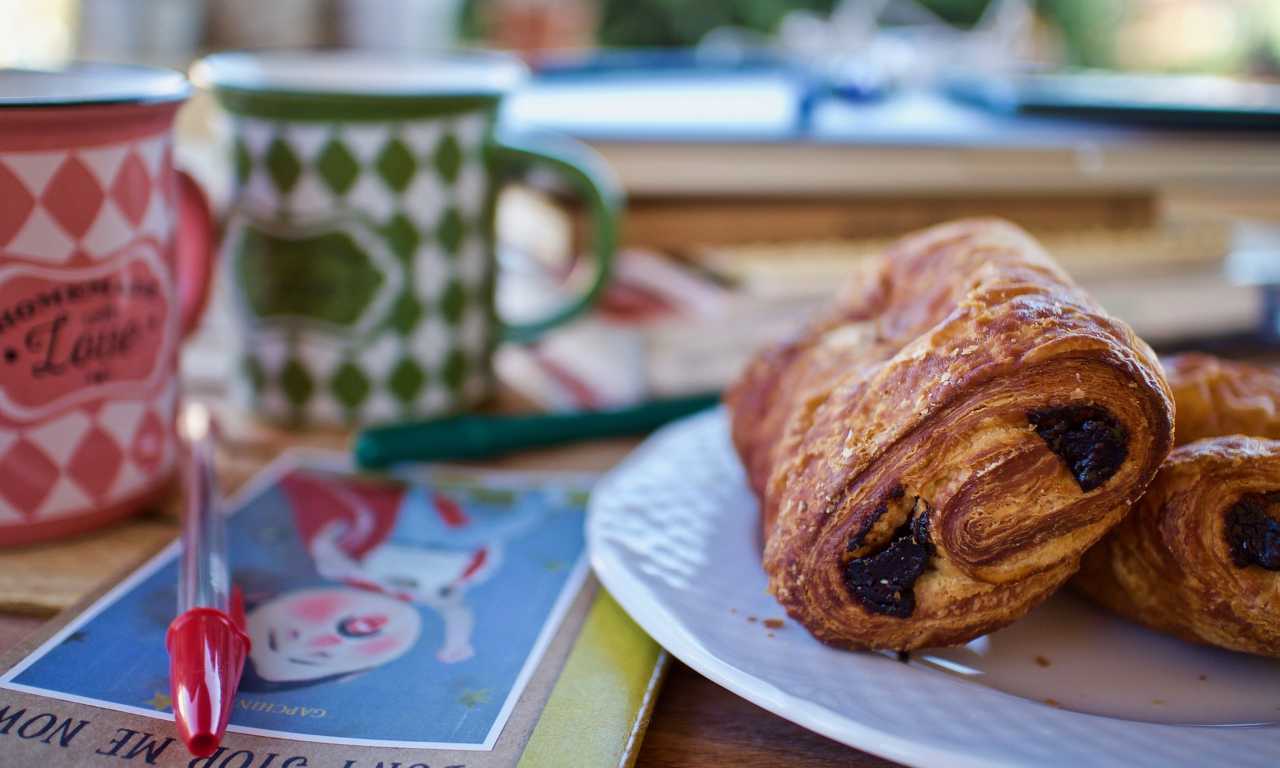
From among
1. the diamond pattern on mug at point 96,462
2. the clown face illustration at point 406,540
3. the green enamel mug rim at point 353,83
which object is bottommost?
the clown face illustration at point 406,540

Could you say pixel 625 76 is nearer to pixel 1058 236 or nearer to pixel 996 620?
pixel 1058 236

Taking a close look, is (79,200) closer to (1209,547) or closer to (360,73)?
(360,73)

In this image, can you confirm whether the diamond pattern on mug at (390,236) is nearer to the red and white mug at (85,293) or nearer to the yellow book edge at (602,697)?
the red and white mug at (85,293)

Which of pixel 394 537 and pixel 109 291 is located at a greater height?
pixel 109 291

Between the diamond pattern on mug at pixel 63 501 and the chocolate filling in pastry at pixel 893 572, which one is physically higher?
the chocolate filling in pastry at pixel 893 572

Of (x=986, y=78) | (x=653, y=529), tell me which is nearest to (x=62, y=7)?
(x=986, y=78)

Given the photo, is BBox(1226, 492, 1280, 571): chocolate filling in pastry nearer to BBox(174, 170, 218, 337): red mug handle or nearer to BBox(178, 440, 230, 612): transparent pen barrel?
BBox(178, 440, 230, 612): transparent pen barrel

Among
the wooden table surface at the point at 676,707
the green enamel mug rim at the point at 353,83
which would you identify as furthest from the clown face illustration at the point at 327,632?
the green enamel mug rim at the point at 353,83
